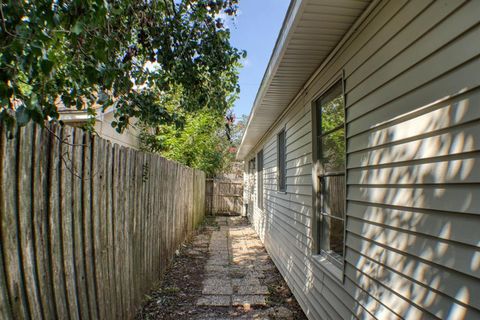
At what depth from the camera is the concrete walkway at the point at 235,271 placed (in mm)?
4551

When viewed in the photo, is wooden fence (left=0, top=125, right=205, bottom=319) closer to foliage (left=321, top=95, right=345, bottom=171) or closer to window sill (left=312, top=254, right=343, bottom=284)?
window sill (left=312, top=254, right=343, bottom=284)

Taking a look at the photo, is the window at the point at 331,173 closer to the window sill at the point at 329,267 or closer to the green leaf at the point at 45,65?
the window sill at the point at 329,267

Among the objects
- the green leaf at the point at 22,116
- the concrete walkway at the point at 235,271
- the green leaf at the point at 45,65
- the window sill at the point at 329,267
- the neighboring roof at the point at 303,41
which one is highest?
the neighboring roof at the point at 303,41

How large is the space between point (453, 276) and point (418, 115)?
82 centimetres

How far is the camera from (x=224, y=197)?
14992mm

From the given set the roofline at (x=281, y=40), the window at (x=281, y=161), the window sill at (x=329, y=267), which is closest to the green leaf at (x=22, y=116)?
the roofline at (x=281, y=40)

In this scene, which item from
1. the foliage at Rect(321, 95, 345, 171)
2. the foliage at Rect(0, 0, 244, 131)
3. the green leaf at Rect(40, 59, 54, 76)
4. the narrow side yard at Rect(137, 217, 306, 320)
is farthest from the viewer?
the narrow side yard at Rect(137, 217, 306, 320)

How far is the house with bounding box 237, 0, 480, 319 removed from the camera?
1449 millimetres

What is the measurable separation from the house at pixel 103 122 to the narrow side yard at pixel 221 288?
2.34 meters

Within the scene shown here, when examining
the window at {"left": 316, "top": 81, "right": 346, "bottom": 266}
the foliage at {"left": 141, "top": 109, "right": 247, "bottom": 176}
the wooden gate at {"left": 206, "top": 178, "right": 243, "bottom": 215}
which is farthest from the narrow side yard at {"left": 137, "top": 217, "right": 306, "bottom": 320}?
the wooden gate at {"left": 206, "top": 178, "right": 243, "bottom": 215}

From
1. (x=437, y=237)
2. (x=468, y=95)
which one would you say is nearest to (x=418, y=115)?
(x=468, y=95)

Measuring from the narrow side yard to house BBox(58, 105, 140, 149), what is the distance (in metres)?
2.34

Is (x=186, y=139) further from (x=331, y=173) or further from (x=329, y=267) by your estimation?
(x=329, y=267)

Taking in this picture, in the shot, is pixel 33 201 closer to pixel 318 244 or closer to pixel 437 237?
pixel 437 237
